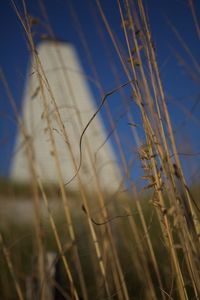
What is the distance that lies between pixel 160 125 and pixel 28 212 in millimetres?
3231

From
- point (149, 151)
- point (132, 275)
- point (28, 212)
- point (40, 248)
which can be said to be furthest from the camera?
point (28, 212)

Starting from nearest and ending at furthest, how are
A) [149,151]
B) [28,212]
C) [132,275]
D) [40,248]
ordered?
1. [40,248]
2. [149,151]
3. [132,275]
4. [28,212]

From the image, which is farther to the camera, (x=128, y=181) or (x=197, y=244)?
(x=128, y=181)

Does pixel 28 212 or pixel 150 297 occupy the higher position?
pixel 28 212

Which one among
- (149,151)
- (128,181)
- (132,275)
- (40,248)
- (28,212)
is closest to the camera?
(40,248)

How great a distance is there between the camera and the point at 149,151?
0.58 m

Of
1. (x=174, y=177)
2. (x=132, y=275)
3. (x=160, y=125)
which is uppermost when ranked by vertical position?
(x=160, y=125)

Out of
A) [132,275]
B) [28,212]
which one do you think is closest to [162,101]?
[132,275]

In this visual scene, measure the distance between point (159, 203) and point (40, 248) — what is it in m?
0.23

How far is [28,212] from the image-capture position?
354cm

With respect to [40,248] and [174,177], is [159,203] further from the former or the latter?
[40,248]

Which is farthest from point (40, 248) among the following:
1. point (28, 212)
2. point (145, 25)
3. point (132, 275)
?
point (28, 212)

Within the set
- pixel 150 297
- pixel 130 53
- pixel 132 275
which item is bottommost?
pixel 132 275

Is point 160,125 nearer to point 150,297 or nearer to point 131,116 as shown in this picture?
point 131,116
